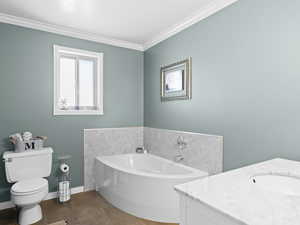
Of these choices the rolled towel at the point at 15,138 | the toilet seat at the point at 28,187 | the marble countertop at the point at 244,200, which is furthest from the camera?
the rolled towel at the point at 15,138

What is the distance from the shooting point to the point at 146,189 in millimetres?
2189

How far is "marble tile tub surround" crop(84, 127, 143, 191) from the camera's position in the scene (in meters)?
3.08

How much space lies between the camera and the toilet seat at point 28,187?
80.8 inches

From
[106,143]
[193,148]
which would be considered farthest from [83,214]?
[193,148]

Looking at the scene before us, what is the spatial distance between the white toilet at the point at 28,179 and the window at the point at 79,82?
0.73 metres

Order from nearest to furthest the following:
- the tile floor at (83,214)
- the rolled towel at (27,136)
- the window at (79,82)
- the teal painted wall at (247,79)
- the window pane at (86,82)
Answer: the teal painted wall at (247,79)
the tile floor at (83,214)
the rolled towel at (27,136)
the window at (79,82)
the window pane at (86,82)

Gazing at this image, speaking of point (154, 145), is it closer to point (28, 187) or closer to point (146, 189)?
point (146, 189)

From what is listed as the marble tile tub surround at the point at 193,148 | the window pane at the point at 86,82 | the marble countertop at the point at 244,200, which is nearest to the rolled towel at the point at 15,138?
the window pane at the point at 86,82

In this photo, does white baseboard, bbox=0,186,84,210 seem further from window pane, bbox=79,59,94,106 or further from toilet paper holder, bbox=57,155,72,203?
window pane, bbox=79,59,94,106

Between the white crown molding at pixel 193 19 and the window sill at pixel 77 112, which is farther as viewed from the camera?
the window sill at pixel 77 112

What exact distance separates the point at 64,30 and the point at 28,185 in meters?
2.22

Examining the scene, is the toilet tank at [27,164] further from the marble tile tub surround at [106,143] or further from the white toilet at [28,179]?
the marble tile tub surround at [106,143]

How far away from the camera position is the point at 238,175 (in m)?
1.09

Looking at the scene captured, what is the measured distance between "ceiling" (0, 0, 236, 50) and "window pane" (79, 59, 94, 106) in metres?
0.50
